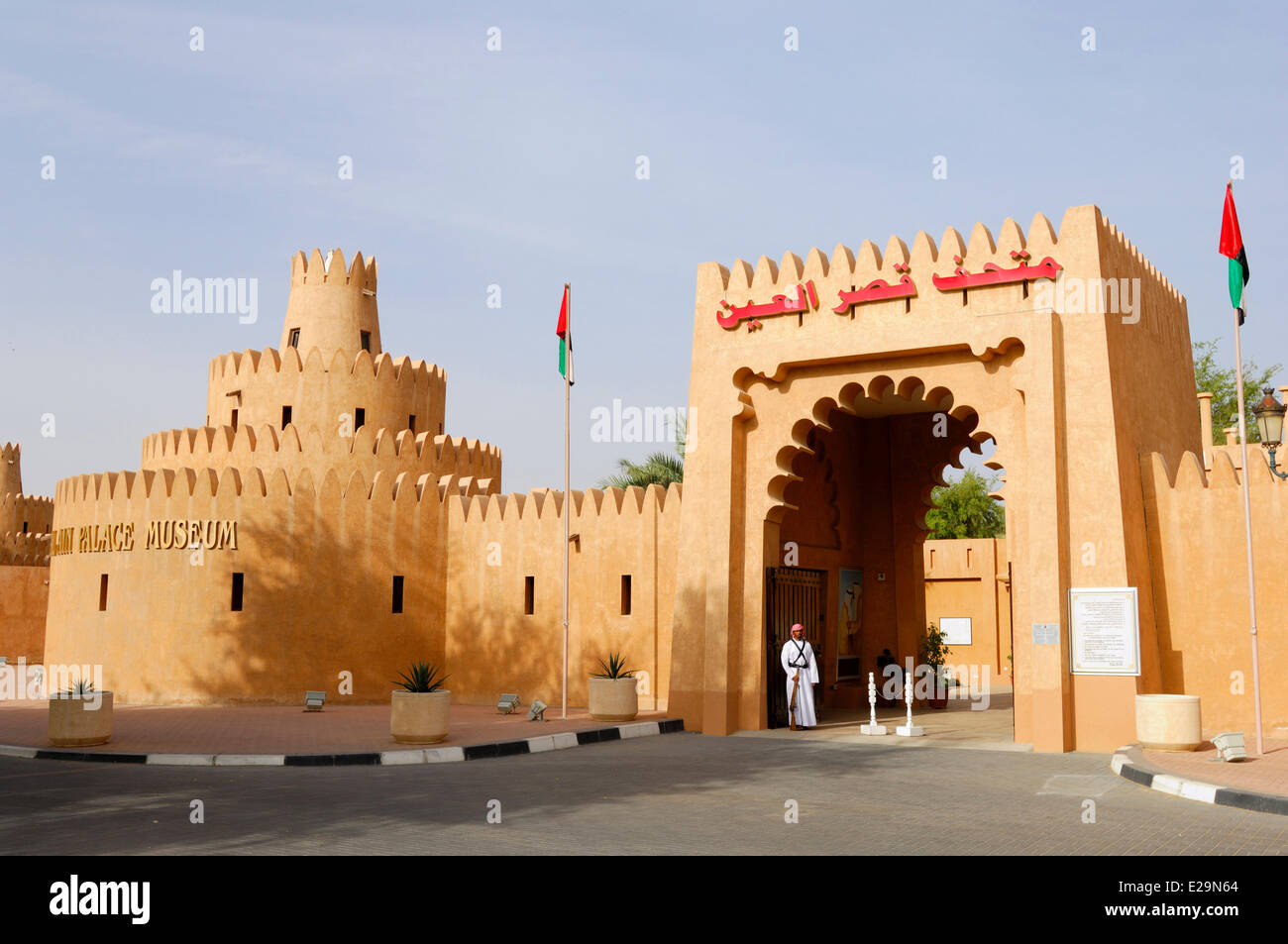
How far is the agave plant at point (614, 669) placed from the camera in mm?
17422

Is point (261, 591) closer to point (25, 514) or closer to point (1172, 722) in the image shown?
point (1172, 722)

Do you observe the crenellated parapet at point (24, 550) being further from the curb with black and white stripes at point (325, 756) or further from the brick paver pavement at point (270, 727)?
the curb with black and white stripes at point (325, 756)

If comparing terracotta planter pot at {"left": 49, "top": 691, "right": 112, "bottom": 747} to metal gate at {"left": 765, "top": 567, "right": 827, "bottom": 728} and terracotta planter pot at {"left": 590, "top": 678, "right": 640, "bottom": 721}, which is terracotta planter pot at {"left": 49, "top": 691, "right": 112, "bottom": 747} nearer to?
terracotta planter pot at {"left": 590, "top": 678, "right": 640, "bottom": 721}

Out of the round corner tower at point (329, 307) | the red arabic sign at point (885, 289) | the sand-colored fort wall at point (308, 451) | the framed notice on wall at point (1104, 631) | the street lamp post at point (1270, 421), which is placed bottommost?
the framed notice on wall at point (1104, 631)

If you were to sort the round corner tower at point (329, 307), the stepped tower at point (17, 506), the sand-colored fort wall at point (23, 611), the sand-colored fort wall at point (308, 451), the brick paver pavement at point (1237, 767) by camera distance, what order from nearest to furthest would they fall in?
the brick paver pavement at point (1237, 767) → the sand-colored fort wall at point (308, 451) → the round corner tower at point (329, 307) → the sand-colored fort wall at point (23, 611) → the stepped tower at point (17, 506)

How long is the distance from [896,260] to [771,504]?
13.4 feet

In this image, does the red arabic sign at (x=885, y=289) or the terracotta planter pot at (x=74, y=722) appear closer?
the terracotta planter pot at (x=74, y=722)

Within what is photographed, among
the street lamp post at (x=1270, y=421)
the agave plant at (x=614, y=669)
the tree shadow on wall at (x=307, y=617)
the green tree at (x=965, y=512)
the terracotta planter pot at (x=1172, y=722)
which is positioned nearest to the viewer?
the terracotta planter pot at (x=1172, y=722)

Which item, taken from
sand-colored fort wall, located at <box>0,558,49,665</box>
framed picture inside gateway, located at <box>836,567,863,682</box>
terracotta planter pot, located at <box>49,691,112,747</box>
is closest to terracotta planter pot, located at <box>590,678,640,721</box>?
framed picture inside gateway, located at <box>836,567,863,682</box>

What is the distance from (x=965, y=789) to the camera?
419 inches

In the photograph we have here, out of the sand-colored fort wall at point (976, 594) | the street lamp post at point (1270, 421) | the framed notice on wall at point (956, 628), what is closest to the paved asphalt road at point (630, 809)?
the street lamp post at point (1270, 421)

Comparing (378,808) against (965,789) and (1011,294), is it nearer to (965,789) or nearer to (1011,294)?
(965,789)

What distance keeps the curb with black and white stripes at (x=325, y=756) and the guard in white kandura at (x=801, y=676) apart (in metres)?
3.69
